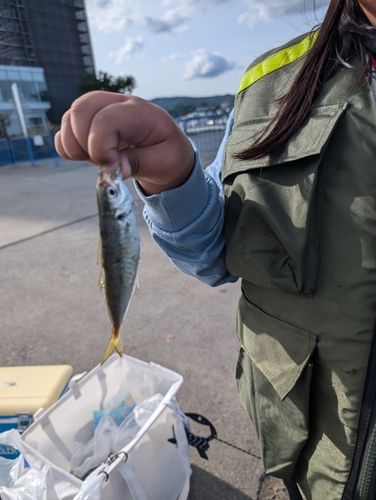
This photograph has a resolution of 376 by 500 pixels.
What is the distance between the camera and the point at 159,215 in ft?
3.28

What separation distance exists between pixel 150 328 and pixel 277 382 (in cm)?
234

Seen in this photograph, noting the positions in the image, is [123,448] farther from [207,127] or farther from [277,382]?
[207,127]

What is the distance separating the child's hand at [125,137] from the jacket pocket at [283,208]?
23 centimetres

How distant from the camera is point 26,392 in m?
1.98

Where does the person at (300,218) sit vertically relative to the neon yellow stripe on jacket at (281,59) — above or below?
below

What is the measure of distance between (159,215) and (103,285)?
258 mm

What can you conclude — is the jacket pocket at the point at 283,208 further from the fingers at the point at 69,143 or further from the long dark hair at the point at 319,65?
the fingers at the point at 69,143

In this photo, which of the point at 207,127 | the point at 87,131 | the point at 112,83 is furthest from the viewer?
the point at 112,83

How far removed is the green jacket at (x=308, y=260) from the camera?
0.91 m

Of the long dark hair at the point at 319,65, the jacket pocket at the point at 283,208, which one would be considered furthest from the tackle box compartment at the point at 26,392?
the long dark hair at the point at 319,65

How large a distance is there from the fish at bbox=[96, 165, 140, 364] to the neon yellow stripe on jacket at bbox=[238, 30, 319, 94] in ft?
2.04

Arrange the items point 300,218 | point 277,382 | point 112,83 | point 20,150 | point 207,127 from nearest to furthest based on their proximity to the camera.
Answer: point 300,218
point 277,382
point 207,127
point 20,150
point 112,83

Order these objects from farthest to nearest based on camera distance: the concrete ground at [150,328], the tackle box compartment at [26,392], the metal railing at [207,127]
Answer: the metal railing at [207,127], the concrete ground at [150,328], the tackle box compartment at [26,392]

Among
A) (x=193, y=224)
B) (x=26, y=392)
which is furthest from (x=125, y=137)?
(x=26, y=392)
